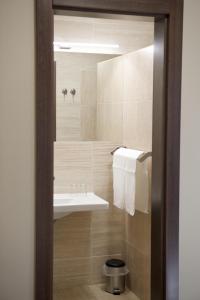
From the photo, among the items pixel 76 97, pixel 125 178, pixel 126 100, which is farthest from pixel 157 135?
pixel 76 97

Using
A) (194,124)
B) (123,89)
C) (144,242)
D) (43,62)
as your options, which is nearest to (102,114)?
Answer: (123,89)

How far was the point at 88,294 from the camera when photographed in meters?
3.62

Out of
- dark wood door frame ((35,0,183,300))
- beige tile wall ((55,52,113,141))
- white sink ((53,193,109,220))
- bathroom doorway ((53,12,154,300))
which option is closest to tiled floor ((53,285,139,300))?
bathroom doorway ((53,12,154,300))

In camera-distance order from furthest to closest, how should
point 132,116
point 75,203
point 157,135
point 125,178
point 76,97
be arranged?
point 76,97 < point 132,116 < point 125,178 < point 75,203 < point 157,135

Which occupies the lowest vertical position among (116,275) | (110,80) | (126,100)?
(116,275)

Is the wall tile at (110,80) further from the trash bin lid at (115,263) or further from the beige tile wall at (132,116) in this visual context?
the trash bin lid at (115,263)

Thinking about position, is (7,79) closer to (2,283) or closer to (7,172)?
(7,172)

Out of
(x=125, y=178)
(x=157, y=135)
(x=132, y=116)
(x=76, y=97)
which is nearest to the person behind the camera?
(x=157, y=135)

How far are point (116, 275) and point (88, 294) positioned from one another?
0.94ft

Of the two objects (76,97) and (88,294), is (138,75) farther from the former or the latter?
(88,294)

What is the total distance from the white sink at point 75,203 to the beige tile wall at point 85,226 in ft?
0.39

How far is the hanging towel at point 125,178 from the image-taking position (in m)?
3.30

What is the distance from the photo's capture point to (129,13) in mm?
2230

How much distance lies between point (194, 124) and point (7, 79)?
1.05 m
